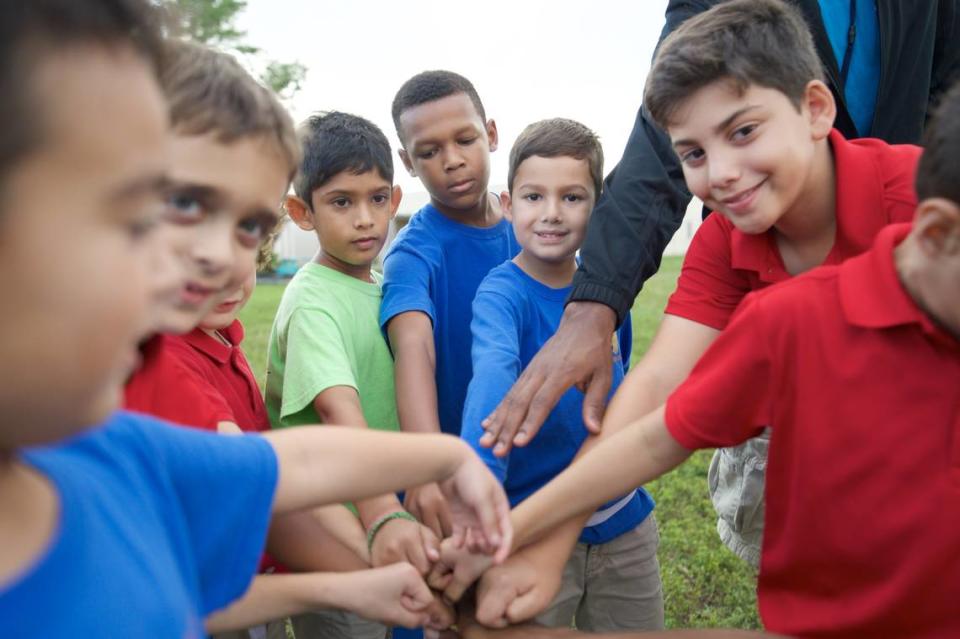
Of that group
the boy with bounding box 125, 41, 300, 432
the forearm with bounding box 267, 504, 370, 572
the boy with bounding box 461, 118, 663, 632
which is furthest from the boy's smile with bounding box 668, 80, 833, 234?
the forearm with bounding box 267, 504, 370, 572

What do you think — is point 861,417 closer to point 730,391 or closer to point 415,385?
point 730,391

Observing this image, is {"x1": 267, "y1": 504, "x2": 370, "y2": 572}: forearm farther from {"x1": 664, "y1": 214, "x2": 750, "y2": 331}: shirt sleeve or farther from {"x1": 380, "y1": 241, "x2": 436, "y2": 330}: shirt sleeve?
{"x1": 664, "y1": 214, "x2": 750, "y2": 331}: shirt sleeve

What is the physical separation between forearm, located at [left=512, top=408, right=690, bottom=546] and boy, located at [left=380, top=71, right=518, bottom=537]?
0.47 metres

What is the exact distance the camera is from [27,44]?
31.0 inches

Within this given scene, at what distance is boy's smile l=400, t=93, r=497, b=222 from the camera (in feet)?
9.20

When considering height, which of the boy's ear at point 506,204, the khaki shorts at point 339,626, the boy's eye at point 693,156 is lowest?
the khaki shorts at point 339,626

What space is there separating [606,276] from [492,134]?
1117 millimetres

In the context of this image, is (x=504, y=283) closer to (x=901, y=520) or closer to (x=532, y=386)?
(x=532, y=386)

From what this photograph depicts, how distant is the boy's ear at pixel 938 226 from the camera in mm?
1326

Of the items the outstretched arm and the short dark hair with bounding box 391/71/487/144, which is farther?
the short dark hair with bounding box 391/71/487/144

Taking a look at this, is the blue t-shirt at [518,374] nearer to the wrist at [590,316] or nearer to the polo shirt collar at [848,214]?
the wrist at [590,316]

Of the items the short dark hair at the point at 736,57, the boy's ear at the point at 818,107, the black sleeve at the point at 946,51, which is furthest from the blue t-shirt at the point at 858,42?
the boy's ear at the point at 818,107

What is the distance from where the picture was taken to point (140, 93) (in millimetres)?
902

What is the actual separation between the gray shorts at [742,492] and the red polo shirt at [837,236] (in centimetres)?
61
